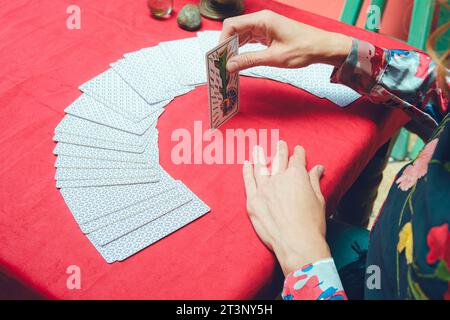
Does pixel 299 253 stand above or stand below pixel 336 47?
below

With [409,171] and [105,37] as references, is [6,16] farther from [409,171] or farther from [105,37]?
[409,171]

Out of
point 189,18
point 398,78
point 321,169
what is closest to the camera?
point 321,169

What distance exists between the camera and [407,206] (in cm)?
83

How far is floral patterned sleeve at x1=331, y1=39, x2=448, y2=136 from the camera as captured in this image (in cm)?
118

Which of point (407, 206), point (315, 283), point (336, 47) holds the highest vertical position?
point (336, 47)

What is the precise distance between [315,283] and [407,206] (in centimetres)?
23

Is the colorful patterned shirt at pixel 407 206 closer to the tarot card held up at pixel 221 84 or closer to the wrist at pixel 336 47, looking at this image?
the wrist at pixel 336 47

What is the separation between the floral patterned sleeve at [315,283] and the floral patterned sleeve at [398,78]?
1.83 ft

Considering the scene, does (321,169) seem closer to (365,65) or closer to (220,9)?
(365,65)

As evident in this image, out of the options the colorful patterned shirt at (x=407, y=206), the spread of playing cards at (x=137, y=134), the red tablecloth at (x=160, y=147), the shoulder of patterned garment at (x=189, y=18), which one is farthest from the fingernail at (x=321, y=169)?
the shoulder of patterned garment at (x=189, y=18)

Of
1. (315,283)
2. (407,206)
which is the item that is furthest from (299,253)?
(407,206)

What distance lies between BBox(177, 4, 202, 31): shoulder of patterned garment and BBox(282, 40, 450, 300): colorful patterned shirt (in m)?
0.50

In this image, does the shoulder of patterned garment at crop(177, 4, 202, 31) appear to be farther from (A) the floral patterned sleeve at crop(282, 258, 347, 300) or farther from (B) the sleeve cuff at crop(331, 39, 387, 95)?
(A) the floral patterned sleeve at crop(282, 258, 347, 300)

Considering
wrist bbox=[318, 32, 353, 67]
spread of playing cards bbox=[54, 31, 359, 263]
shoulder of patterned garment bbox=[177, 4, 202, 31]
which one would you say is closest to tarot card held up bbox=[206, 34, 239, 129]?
spread of playing cards bbox=[54, 31, 359, 263]
